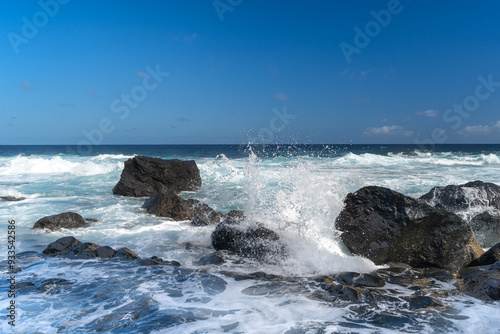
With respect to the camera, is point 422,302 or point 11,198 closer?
point 422,302

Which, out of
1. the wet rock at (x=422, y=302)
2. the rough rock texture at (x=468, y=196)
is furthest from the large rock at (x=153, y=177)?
the wet rock at (x=422, y=302)

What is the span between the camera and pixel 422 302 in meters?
4.23

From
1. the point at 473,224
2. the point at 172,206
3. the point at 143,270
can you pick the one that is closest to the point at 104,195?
the point at 172,206

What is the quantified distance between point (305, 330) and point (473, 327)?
181 cm

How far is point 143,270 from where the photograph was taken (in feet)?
18.0

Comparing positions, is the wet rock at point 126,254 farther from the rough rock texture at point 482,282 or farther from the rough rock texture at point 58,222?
the rough rock texture at point 482,282

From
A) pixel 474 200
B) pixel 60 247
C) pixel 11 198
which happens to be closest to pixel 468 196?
pixel 474 200

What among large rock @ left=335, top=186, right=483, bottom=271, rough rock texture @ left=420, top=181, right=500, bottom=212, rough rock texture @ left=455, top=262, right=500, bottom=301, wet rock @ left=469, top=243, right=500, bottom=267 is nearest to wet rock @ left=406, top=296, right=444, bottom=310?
rough rock texture @ left=455, top=262, right=500, bottom=301

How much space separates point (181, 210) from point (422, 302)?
678cm

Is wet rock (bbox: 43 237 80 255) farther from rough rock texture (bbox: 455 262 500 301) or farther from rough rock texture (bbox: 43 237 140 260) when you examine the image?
rough rock texture (bbox: 455 262 500 301)

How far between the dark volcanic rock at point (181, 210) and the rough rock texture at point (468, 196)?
553 centimetres

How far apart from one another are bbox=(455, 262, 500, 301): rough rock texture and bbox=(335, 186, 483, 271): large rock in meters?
0.37

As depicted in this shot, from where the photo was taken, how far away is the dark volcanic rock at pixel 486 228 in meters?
6.92

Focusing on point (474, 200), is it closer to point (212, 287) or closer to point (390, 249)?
point (390, 249)
